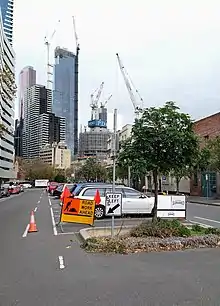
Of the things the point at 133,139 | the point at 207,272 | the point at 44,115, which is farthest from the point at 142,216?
the point at 44,115

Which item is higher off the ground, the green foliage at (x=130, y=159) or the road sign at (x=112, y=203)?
the green foliage at (x=130, y=159)

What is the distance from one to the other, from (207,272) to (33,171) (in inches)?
5339

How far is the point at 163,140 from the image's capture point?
13.3 m

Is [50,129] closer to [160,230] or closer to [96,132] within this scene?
[96,132]

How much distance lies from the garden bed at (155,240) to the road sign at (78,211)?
3029 mm

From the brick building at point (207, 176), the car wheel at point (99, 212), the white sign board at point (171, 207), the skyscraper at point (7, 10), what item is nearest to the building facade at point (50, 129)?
the skyscraper at point (7, 10)

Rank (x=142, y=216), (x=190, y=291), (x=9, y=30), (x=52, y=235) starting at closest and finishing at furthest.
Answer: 1. (x=190, y=291)
2. (x=52, y=235)
3. (x=142, y=216)
4. (x=9, y=30)

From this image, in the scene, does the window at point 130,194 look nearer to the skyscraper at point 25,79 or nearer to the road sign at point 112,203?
the road sign at point 112,203

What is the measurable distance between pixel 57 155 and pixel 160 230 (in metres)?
151

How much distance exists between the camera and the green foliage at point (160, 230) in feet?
39.9

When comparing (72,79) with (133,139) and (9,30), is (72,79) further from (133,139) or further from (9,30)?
(133,139)

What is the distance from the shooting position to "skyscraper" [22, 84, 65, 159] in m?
134

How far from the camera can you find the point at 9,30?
63438mm

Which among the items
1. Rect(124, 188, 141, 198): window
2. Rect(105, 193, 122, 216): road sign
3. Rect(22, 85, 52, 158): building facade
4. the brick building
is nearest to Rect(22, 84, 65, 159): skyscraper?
Rect(22, 85, 52, 158): building facade
